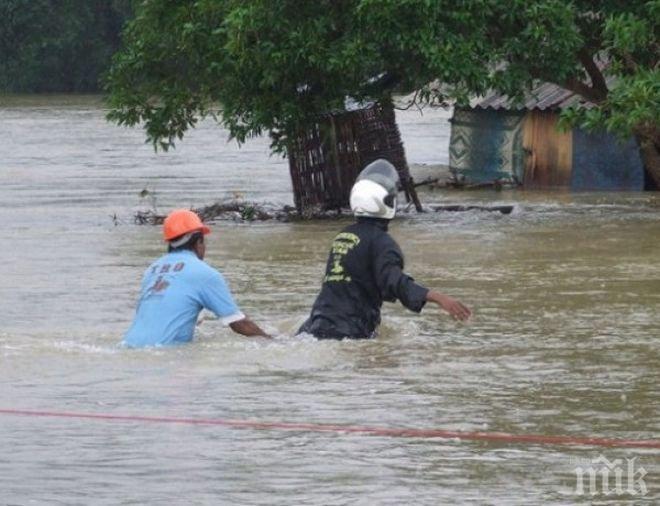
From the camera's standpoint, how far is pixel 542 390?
10.0 m

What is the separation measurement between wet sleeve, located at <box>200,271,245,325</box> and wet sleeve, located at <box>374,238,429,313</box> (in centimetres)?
93

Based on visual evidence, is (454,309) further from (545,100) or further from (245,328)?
(545,100)

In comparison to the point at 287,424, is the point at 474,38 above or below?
above

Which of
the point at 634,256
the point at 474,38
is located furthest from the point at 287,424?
the point at 474,38

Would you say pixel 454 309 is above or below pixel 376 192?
below

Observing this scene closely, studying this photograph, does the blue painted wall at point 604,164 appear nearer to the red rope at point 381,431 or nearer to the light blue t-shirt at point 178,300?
the light blue t-shirt at point 178,300

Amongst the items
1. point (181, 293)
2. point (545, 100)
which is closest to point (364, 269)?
point (181, 293)

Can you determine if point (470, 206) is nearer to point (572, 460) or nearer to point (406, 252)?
point (406, 252)

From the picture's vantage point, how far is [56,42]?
8062 centimetres

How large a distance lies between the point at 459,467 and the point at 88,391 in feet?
9.74

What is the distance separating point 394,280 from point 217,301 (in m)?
1.11

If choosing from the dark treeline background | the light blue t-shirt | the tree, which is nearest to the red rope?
the light blue t-shirt

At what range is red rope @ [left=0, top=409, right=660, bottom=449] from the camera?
849 centimetres

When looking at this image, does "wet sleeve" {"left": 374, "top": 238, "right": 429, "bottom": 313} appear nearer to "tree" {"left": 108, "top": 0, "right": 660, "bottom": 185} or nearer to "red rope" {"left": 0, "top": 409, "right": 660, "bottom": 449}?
"red rope" {"left": 0, "top": 409, "right": 660, "bottom": 449}
